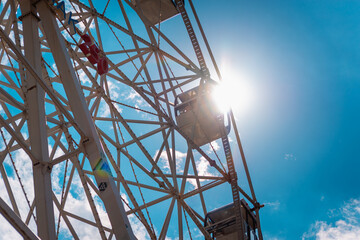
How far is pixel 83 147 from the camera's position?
9578mm

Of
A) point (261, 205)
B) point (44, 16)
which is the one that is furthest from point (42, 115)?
point (261, 205)

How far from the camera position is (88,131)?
31.7 feet

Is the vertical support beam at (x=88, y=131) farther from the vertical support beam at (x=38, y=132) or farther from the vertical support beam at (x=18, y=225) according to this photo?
the vertical support beam at (x=18, y=225)

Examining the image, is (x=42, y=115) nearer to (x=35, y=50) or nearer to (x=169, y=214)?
(x=35, y=50)

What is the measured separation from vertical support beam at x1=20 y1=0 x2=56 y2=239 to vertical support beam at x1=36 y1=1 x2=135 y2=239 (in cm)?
36

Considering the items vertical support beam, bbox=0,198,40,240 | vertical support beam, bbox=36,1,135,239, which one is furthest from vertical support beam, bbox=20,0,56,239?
vertical support beam, bbox=0,198,40,240

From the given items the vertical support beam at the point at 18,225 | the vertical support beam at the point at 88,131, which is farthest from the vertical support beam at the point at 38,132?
the vertical support beam at the point at 18,225

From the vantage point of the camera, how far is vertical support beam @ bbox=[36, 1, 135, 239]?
8.84 metres

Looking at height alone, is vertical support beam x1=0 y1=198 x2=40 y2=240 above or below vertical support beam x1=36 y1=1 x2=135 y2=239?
below

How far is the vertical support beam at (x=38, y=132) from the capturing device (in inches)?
342

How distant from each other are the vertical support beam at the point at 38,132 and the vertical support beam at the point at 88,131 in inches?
14.1

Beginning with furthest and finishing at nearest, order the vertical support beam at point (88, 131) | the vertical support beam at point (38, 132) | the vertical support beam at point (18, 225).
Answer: the vertical support beam at point (88, 131) < the vertical support beam at point (38, 132) < the vertical support beam at point (18, 225)

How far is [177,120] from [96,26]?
5219 millimetres

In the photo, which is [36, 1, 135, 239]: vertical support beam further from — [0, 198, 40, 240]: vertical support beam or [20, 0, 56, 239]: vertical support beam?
[0, 198, 40, 240]: vertical support beam
